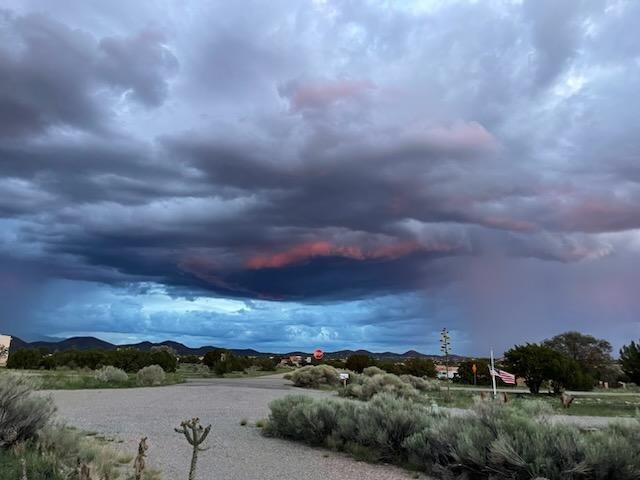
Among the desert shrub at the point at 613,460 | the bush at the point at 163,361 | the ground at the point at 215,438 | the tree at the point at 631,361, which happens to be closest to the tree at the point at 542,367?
the tree at the point at 631,361

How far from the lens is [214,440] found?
1160 cm

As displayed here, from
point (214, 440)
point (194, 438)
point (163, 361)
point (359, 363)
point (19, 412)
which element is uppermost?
point (359, 363)

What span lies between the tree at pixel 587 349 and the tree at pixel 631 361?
35828 mm

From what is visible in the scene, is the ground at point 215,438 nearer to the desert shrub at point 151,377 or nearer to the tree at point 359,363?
the desert shrub at point 151,377

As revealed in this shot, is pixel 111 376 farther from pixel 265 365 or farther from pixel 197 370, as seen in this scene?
pixel 265 365

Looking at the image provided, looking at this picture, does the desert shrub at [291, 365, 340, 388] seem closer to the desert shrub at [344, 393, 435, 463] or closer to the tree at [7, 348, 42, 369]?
the desert shrub at [344, 393, 435, 463]

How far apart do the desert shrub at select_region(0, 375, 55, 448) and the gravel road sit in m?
0.87

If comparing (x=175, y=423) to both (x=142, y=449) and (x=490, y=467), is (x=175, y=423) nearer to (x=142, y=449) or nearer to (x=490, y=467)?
(x=490, y=467)

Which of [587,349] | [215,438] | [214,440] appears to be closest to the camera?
[214,440]

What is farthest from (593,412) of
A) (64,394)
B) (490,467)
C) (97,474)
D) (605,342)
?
(605,342)

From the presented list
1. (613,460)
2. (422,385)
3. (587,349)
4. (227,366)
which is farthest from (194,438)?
(587,349)

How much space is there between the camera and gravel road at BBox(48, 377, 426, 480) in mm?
8664

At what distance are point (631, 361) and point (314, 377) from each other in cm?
1764

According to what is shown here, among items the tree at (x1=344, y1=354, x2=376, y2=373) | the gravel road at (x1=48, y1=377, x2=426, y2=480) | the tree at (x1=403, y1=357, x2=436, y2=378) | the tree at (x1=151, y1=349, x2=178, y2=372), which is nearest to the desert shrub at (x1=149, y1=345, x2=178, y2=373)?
the tree at (x1=151, y1=349, x2=178, y2=372)
